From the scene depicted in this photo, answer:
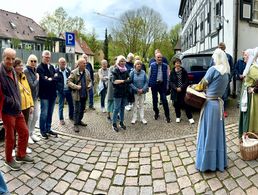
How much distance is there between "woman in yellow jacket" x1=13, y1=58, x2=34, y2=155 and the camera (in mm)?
6258

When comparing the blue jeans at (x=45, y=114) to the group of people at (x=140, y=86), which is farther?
the group of people at (x=140, y=86)

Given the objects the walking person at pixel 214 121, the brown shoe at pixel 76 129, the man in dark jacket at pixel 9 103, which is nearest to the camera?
the walking person at pixel 214 121

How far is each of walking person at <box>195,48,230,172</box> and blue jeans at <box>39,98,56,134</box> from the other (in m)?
3.81

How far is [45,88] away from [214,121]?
4066 mm

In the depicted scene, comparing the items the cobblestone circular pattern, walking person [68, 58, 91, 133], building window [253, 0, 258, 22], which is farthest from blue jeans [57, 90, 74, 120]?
building window [253, 0, 258, 22]

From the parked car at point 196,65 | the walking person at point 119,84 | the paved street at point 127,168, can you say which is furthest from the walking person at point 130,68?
the parked car at point 196,65

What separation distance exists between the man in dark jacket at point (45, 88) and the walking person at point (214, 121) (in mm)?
3724

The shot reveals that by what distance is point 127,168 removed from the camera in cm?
603

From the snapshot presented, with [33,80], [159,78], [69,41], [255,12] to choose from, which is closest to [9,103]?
[33,80]

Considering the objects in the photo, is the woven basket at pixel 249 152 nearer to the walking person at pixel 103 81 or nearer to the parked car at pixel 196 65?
the parked car at pixel 196 65

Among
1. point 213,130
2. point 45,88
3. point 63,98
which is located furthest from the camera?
point 63,98

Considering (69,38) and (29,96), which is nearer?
(29,96)

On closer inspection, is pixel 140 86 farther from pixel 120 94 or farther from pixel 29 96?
pixel 29 96

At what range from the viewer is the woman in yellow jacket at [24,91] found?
626 cm
